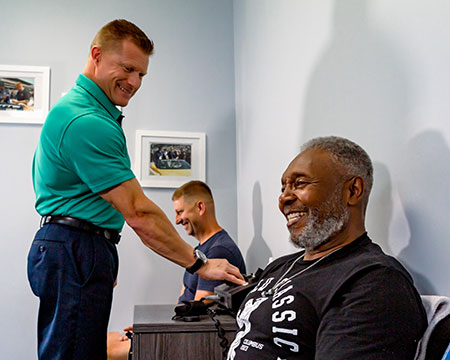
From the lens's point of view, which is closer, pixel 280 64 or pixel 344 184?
pixel 344 184

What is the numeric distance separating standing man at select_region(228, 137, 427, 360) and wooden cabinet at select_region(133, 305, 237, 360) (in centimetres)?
29

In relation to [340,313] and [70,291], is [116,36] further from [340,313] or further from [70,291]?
[340,313]

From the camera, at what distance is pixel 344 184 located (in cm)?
130

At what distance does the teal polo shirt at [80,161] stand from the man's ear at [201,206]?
40.9 inches

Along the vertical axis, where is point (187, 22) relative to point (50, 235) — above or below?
above

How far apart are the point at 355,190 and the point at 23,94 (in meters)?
2.64

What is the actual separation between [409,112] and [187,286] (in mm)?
1660

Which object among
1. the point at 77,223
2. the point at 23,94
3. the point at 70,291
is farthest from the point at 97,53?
the point at 23,94

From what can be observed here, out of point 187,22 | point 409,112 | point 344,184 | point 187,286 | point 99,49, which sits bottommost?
point 187,286

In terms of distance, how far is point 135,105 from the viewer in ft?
11.1

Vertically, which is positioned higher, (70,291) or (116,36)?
(116,36)

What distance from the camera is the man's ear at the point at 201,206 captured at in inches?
108

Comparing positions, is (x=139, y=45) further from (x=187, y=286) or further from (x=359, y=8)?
(x=187, y=286)

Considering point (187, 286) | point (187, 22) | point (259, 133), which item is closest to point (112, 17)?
point (187, 22)
